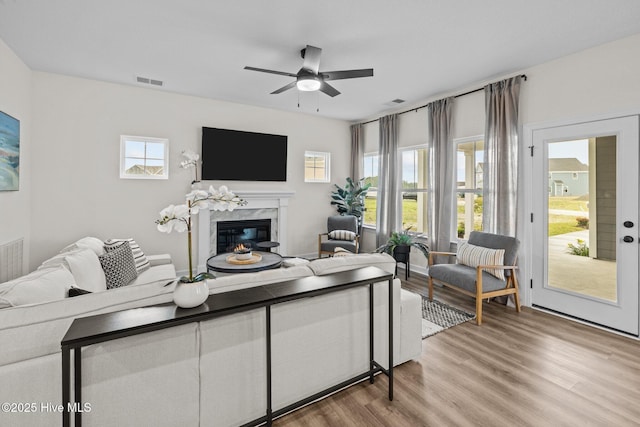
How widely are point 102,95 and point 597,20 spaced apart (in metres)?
5.72

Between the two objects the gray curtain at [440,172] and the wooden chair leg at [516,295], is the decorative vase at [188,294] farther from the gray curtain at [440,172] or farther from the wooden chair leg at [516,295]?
the gray curtain at [440,172]

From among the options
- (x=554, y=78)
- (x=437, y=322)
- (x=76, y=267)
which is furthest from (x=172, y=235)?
(x=554, y=78)

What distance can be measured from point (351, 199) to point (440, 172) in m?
1.95

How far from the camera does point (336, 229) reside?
588 cm

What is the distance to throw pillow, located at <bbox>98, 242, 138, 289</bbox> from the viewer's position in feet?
8.98

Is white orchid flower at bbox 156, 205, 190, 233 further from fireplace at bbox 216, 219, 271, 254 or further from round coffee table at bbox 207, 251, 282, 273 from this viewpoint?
fireplace at bbox 216, 219, 271, 254

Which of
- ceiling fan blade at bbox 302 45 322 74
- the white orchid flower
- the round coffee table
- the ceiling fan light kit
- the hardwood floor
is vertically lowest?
the hardwood floor

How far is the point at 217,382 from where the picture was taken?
1.59m

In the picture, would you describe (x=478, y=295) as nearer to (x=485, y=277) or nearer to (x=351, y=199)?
(x=485, y=277)

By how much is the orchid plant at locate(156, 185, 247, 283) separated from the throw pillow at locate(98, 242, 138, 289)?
1682 millimetres

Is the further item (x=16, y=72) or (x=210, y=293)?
(x=16, y=72)

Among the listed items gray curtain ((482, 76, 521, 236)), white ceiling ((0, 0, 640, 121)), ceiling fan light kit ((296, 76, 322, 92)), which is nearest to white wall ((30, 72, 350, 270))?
white ceiling ((0, 0, 640, 121))

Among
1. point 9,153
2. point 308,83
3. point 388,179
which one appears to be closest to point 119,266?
point 9,153

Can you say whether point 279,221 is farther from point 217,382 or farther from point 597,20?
point 597,20
